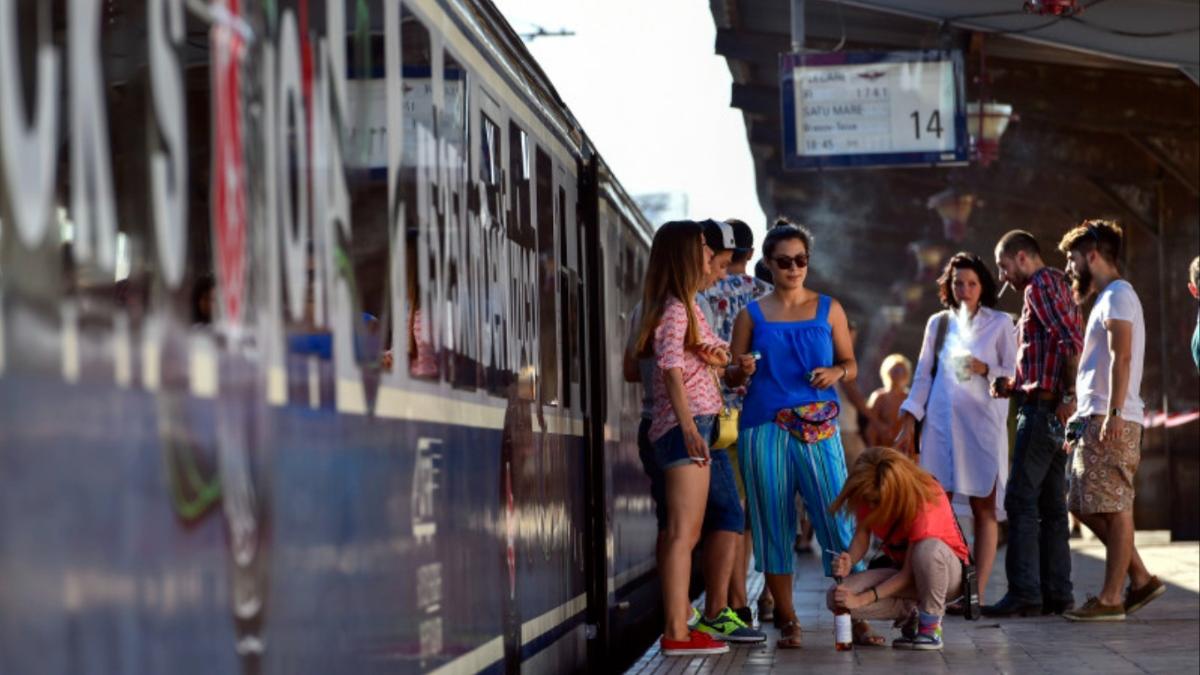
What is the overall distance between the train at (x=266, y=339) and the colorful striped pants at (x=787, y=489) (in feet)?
6.64

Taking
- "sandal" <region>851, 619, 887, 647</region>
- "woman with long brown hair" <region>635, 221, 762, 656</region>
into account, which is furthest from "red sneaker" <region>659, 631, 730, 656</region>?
"sandal" <region>851, 619, 887, 647</region>

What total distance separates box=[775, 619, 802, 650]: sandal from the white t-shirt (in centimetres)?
194

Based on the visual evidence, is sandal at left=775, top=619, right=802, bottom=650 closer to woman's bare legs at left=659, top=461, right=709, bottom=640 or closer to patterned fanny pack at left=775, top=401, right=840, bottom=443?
woman's bare legs at left=659, top=461, right=709, bottom=640

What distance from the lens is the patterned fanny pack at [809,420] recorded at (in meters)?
8.58

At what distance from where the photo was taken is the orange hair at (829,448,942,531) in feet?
27.4

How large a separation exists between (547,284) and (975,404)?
12.9 ft

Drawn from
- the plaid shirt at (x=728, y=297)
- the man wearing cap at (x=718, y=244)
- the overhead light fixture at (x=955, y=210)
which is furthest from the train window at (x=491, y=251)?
Result: the overhead light fixture at (x=955, y=210)

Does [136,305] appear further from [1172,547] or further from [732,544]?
[1172,547]

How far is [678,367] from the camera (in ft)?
27.0

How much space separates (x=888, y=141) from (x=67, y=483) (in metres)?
17.4

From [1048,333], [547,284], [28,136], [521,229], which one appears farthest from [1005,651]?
[28,136]

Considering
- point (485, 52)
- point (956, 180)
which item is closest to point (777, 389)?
point (485, 52)

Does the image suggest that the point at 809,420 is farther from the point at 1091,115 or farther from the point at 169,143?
the point at 1091,115

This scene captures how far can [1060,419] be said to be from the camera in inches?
404
